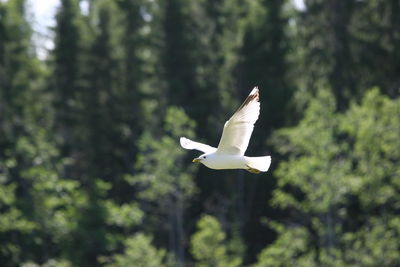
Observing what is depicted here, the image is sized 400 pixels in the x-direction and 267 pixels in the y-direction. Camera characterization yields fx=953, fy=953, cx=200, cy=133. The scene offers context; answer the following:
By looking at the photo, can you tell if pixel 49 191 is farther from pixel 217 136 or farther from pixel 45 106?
pixel 45 106

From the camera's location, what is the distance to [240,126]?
10.5 metres

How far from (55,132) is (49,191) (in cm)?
827

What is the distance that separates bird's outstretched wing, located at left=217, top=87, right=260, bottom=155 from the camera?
1040 centimetres

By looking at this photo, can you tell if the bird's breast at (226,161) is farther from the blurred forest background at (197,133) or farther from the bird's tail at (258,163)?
the blurred forest background at (197,133)

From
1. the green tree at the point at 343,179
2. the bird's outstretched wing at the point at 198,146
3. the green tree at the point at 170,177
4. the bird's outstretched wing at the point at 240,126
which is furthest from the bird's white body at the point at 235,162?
the green tree at the point at 170,177

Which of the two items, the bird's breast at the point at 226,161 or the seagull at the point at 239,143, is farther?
the bird's breast at the point at 226,161

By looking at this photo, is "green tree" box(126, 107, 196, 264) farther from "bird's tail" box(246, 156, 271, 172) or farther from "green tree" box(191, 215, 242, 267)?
"bird's tail" box(246, 156, 271, 172)

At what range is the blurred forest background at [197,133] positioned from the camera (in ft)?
76.2

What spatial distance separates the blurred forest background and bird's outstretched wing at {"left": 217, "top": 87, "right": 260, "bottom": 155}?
11653 mm

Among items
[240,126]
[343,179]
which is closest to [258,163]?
[240,126]

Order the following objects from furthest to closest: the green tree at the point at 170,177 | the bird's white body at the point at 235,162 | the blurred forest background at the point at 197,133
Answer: the green tree at the point at 170,177, the blurred forest background at the point at 197,133, the bird's white body at the point at 235,162

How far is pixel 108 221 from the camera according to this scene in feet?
91.6

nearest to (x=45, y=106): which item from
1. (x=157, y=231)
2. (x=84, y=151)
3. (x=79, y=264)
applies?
(x=84, y=151)

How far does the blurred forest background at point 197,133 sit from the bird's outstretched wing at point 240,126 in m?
11.7
